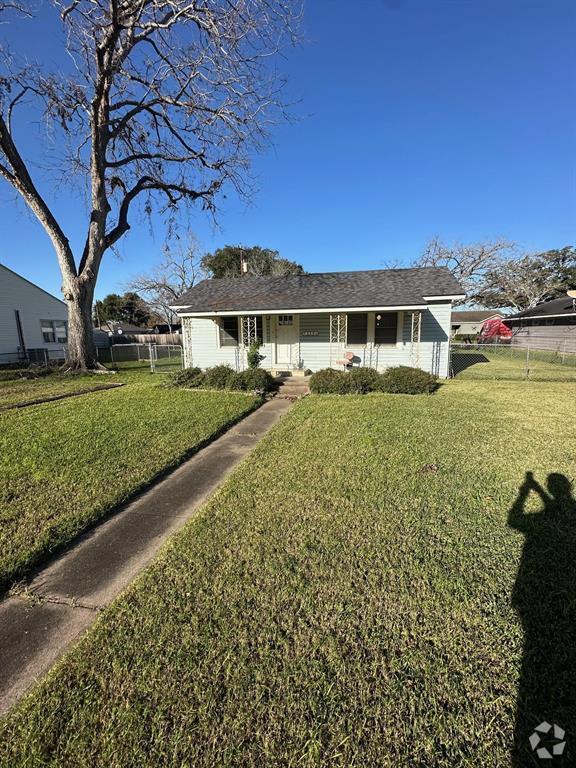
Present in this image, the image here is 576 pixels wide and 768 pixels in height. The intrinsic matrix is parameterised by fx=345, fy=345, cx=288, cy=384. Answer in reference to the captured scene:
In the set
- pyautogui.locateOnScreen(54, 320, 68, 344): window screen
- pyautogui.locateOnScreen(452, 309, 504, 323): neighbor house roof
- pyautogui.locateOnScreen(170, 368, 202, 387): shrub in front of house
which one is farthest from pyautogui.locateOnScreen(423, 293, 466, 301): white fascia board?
pyautogui.locateOnScreen(452, 309, 504, 323): neighbor house roof

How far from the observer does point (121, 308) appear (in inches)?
2212

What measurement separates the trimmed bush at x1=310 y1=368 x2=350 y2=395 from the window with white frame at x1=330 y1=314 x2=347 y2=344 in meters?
2.89

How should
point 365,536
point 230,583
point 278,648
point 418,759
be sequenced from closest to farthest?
point 418,759
point 278,648
point 230,583
point 365,536

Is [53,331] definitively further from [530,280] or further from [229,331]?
[530,280]

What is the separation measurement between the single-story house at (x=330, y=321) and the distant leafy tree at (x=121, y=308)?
44321 mm

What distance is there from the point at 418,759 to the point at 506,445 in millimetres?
4760

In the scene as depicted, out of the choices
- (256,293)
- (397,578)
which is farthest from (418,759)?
(256,293)

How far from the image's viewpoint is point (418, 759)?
1.48 m

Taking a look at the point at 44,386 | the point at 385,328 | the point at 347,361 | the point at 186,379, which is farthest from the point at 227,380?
the point at 44,386

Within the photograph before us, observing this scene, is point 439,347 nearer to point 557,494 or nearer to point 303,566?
point 557,494

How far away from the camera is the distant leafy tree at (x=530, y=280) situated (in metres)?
39.3

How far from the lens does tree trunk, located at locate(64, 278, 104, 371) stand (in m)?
14.6

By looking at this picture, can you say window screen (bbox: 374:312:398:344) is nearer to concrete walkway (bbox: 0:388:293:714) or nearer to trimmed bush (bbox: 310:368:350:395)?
trimmed bush (bbox: 310:368:350:395)

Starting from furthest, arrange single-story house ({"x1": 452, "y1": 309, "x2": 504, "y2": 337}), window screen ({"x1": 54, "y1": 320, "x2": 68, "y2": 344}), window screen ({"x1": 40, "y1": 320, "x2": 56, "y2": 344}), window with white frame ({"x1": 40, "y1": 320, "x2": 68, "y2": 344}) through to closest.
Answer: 1. single-story house ({"x1": 452, "y1": 309, "x2": 504, "y2": 337})
2. window screen ({"x1": 54, "y1": 320, "x2": 68, "y2": 344})
3. window with white frame ({"x1": 40, "y1": 320, "x2": 68, "y2": 344})
4. window screen ({"x1": 40, "y1": 320, "x2": 56, "y2": 344})
